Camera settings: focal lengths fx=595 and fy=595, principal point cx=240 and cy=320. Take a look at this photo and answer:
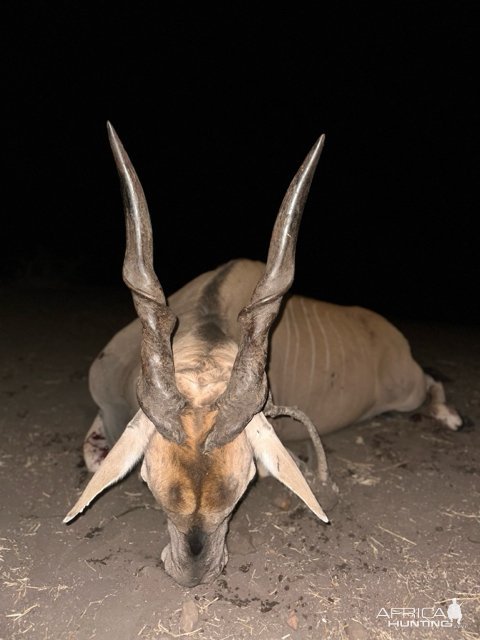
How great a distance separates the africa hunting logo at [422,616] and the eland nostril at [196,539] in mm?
738

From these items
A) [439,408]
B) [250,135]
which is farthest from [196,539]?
[250,135]

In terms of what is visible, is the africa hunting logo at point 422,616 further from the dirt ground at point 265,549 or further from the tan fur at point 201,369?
the tan fur at point 201,369

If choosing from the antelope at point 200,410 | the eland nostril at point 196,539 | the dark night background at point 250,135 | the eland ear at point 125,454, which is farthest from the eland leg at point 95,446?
the dark night background at point 250,135

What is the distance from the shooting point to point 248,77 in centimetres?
1223

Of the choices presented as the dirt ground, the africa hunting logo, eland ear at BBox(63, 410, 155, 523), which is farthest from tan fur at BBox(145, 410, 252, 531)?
the africa hunting logo

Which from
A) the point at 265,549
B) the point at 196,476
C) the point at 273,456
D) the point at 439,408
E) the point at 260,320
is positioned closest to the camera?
the point at 196,476

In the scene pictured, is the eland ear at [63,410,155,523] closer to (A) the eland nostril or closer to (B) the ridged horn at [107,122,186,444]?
(B) the ridged horn at [107,122,186,444]

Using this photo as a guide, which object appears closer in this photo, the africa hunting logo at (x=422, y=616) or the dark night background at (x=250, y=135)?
the africa hunting logo at (x=422, y=616)

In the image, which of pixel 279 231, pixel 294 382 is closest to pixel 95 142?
pixel 294 382

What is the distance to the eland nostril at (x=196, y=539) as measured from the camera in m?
2.02

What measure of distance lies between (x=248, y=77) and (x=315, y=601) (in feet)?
38.2

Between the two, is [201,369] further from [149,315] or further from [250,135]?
[250,135]

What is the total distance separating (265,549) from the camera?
259 centimetres

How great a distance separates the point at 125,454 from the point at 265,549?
864 mm
